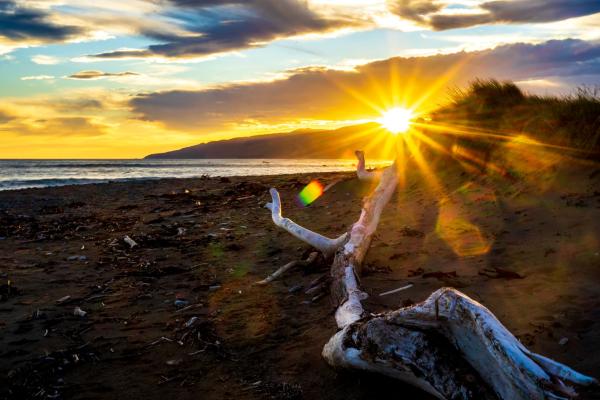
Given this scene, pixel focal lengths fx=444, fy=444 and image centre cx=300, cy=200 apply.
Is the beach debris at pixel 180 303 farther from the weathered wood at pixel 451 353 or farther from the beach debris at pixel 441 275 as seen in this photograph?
the beach debris at pixel 441 275

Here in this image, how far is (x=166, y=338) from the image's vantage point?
4016 millimetres

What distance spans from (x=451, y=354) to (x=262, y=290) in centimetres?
309

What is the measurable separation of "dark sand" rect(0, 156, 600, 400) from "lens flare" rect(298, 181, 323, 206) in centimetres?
227

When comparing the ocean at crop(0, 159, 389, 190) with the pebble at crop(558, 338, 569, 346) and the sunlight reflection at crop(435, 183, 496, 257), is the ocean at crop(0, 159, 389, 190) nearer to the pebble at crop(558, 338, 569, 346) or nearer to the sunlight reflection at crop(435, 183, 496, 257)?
the sunlight reflection at crop(435, 183, 496, 257)

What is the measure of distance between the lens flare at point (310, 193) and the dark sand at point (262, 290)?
89.3 inches

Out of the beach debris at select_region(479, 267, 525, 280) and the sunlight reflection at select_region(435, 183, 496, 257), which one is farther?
the sunlight reflection at select_region(435, 183, 496, 257)

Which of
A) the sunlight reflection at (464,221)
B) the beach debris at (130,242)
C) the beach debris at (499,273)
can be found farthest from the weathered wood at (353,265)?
the beach debris at (130,242)

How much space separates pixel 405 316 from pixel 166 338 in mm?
2369

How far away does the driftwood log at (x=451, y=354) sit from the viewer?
6.50ft

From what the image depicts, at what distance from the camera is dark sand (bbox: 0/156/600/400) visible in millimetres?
3242

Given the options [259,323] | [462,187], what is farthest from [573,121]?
[259,323]

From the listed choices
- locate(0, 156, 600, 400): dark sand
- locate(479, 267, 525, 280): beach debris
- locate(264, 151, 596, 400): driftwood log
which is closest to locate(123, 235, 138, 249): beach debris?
locate(0, 156, 600, 400): dark sand

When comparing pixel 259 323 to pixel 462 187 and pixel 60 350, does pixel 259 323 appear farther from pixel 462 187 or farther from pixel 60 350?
pixel 462 187

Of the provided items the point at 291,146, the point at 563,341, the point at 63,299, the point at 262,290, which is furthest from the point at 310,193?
the point at 291,146
